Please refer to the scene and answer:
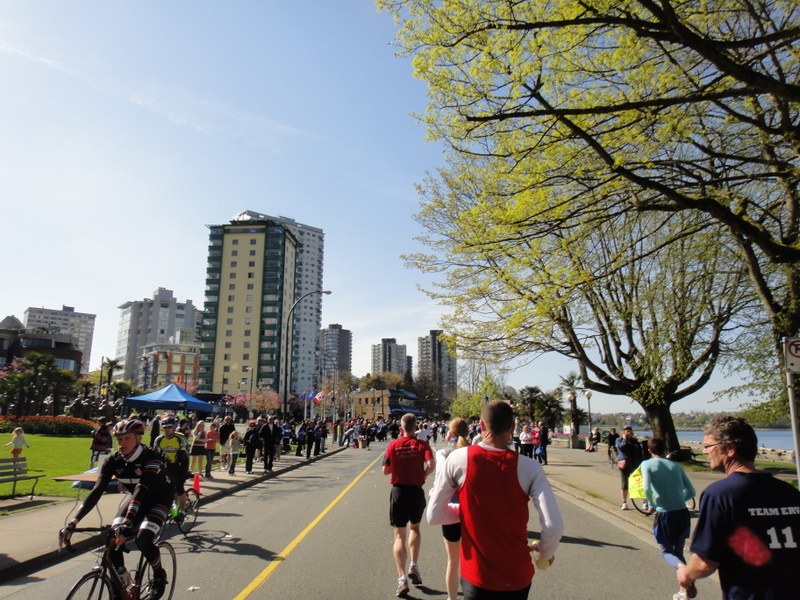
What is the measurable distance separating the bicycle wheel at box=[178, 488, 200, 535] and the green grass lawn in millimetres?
4496

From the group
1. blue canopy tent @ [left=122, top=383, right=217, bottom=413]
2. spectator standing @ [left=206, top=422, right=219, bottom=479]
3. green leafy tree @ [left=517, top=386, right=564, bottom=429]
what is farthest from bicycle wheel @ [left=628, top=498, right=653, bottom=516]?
green leafy tree @ [left=517, top=386, right=564, bottom=429]

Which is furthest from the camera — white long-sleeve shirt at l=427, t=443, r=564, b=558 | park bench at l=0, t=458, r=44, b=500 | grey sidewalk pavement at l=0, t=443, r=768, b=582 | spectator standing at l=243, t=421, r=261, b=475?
spectator standing at l=243, t=421, r=261, b=475

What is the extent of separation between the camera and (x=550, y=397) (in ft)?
190

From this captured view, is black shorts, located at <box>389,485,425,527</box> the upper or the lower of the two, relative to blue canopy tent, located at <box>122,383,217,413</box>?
lower

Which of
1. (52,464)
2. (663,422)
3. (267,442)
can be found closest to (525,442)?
(663,422)

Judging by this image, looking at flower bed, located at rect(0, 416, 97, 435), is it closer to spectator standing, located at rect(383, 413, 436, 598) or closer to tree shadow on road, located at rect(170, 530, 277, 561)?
tree shadow on road, located at rect(170, 530, 277, 561)

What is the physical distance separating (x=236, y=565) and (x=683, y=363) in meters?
17.8

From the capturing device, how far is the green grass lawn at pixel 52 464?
12.6 metres

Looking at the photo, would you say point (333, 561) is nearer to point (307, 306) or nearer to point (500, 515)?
point (500, 515)

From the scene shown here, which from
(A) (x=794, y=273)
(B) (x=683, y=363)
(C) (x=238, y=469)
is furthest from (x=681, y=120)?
(C) (x=238, y=469)

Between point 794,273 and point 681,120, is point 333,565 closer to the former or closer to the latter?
point 681,120

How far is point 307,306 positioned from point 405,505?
559 feet

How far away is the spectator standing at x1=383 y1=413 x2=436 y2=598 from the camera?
599 cm

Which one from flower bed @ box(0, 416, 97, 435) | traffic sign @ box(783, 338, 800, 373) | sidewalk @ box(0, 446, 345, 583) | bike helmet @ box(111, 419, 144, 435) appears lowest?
sidewalk @ box(0, 446, 345, 583)
